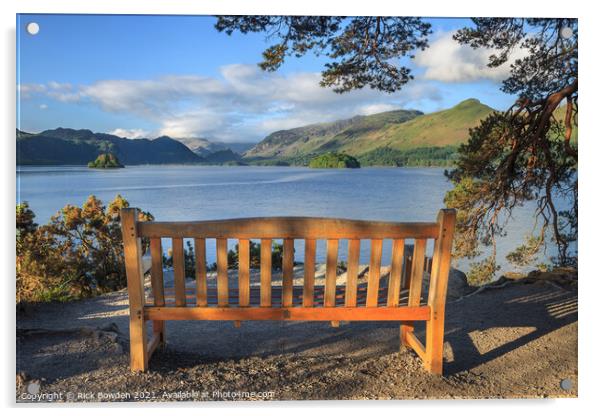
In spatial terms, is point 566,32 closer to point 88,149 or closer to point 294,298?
point 294,298

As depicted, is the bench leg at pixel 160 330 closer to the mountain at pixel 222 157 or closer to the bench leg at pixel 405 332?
the bench leg at pixel 405 332

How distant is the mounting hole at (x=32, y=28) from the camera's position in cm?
317

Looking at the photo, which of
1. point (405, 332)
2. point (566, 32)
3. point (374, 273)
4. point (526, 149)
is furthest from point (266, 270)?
point (526, 149)

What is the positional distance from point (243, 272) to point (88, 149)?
6.75 feet

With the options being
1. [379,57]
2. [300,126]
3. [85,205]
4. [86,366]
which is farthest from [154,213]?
[379,57]

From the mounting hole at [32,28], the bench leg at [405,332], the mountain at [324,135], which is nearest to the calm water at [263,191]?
the mountain at [324,135]

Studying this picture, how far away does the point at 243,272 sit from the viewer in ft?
8.94

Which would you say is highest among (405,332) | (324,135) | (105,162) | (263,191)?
(324,135)

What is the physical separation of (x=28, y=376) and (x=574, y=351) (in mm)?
3432

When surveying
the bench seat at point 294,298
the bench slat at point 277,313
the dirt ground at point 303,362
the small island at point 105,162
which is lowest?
the dirt ground at point 303,362

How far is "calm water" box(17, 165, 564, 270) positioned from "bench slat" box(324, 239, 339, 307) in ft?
6.11

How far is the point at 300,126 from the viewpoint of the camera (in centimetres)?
447

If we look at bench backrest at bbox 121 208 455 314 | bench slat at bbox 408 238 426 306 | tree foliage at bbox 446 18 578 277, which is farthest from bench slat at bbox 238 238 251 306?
tree foliage at bbox 446 18 578 277

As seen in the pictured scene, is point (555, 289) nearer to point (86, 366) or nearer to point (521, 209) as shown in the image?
point (521, 209)
